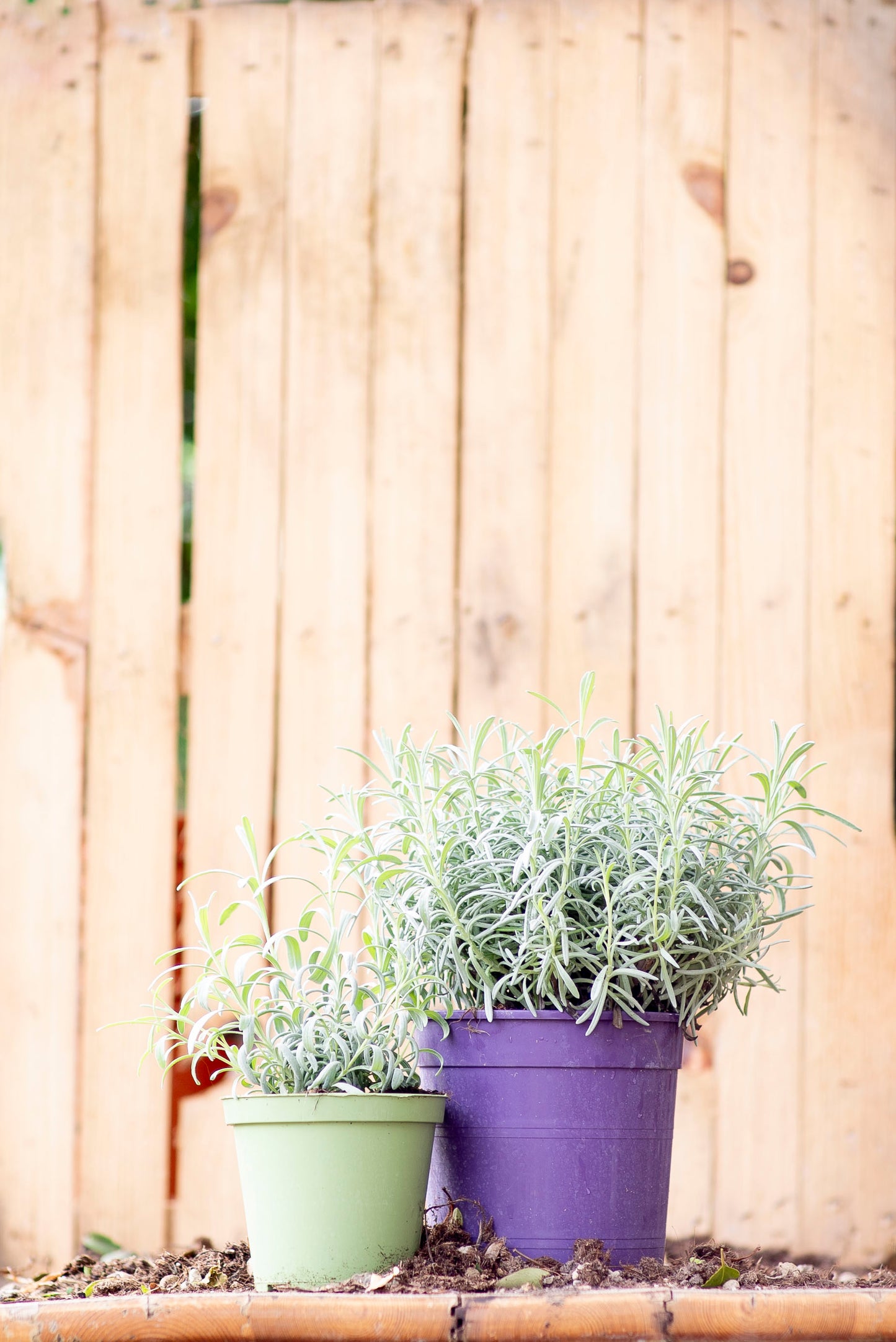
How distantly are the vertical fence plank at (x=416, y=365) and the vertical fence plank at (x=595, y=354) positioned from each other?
0.43ft

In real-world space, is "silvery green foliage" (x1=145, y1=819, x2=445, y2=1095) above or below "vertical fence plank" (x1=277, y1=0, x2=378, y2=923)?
below

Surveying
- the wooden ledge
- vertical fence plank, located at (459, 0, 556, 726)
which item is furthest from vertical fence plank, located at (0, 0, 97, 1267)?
the wooden ledge

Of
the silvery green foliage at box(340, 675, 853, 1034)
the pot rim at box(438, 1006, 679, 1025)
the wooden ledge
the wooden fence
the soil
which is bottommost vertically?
the soil

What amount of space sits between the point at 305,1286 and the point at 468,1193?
0.36 feet

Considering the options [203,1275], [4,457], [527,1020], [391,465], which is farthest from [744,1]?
[203,1275]

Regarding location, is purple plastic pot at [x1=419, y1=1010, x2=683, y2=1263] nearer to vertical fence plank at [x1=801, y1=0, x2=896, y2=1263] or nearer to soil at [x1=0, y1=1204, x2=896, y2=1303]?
soil at [x1=0, y1=1204, x2=896, y2=1303]

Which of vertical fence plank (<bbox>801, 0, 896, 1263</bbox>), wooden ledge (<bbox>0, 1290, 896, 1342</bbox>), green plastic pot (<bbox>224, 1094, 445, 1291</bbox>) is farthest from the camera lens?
vertical fence plank (<bbox>801, 0, 896, 1263</bbox>)

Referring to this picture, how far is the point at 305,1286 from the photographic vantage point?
28.7 inches

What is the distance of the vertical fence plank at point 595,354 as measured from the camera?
68.9 inches

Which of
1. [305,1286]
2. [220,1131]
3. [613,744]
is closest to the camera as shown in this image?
[305,1286]

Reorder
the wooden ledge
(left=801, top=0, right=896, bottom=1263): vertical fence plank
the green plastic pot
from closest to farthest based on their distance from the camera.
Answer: the wooden ledge
the green plastic pot
(left=801, top=0, right=896, bottom=1263): vertical fence plank

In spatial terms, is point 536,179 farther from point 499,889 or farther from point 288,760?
point 499,889

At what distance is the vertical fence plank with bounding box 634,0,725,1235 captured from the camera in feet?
5.71

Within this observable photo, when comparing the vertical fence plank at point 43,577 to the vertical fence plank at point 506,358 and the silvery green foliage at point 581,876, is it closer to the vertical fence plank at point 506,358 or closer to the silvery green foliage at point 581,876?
the vertical fence plank at point 506,358
